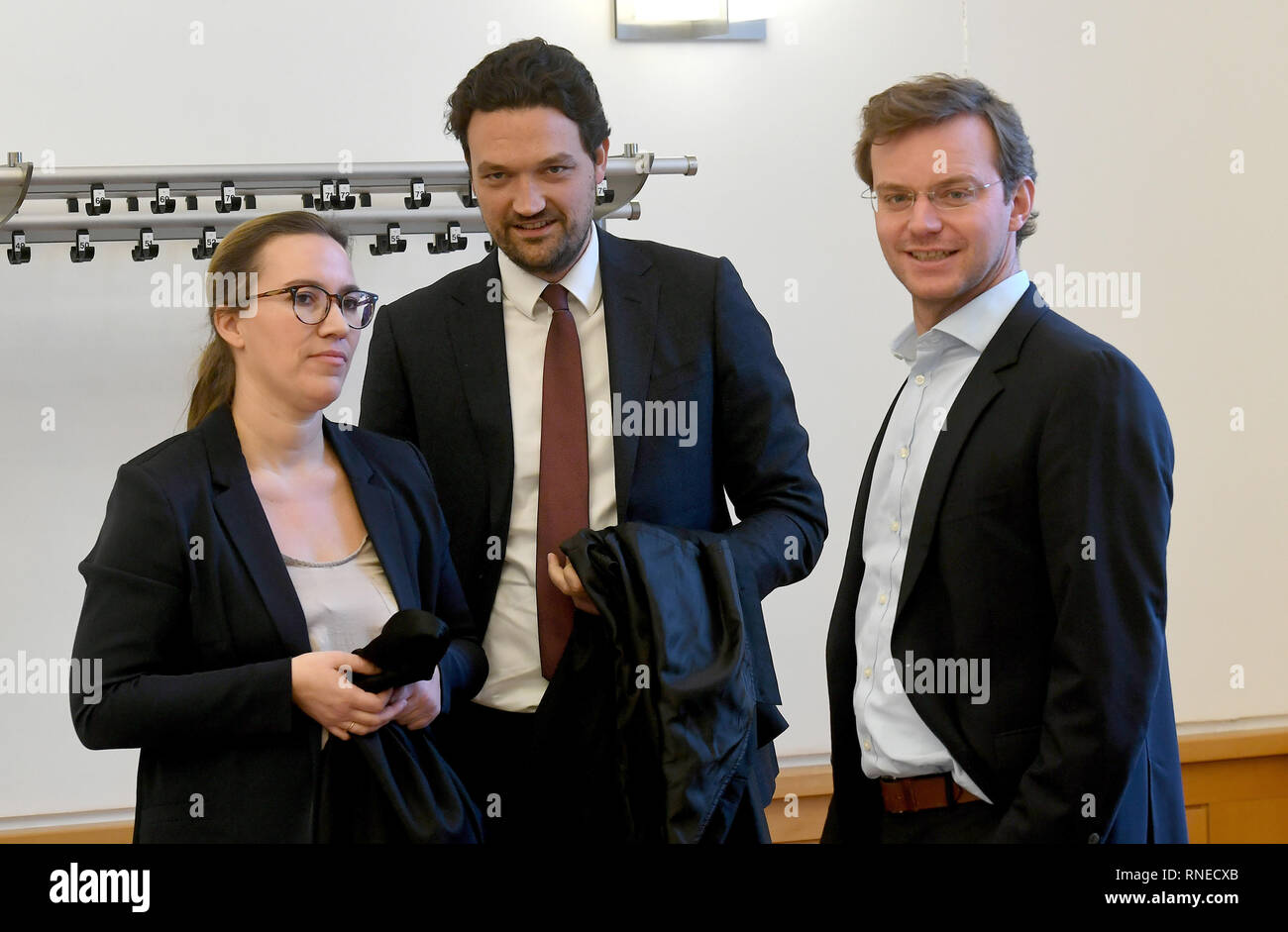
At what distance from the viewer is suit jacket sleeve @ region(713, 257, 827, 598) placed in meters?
1.93

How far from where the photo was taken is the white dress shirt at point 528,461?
6.19ft

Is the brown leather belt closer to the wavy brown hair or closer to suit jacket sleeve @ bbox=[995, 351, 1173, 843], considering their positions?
suit jacket sleeve @ bbox=[995, 351, 1173, 843]

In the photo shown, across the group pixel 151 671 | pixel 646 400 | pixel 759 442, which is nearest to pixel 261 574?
pixel 151 671

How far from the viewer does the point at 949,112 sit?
5.87ft

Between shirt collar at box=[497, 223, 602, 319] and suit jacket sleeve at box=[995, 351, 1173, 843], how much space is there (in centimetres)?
72

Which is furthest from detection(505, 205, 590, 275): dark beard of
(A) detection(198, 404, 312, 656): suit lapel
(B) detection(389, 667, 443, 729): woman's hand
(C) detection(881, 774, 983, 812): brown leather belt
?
(C) detection(881, 774, 983, 812): brown leather belt

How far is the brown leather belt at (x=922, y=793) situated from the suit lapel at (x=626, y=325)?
1.68 ft

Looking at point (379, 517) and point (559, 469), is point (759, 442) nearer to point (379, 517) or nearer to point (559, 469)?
point (559, 469)

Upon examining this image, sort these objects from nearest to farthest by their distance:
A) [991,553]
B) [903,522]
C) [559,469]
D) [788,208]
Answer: [991,553], [903,522], [559,469], [788,208]

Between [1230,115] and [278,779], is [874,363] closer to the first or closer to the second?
[1230,115]

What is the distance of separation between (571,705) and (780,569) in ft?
1.12

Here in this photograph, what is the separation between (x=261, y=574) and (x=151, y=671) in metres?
0.17

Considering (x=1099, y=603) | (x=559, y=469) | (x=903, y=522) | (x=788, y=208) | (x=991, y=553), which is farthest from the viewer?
(x=788, y=208)
